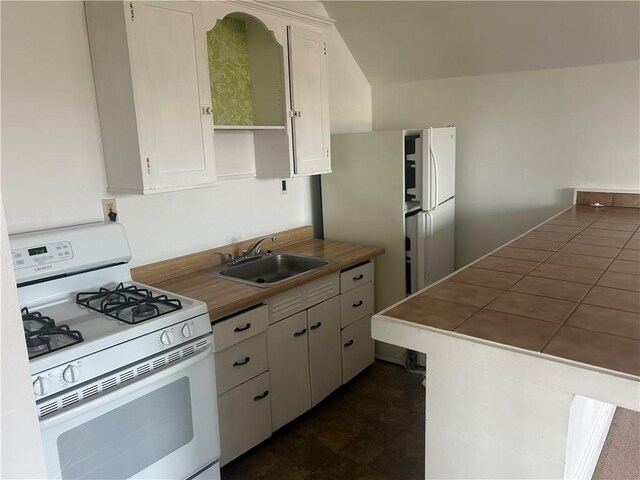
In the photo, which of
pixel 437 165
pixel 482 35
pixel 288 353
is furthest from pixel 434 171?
pixel 288 353

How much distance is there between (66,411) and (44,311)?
1.84 feet

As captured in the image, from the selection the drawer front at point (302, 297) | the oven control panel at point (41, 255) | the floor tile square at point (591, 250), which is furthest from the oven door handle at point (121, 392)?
the floor tile square at point (591, 250)

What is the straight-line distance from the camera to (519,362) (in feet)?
3.74

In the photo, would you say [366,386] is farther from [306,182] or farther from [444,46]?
[444,46]

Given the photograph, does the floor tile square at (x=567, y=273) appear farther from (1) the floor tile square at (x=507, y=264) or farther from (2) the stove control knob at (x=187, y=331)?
(2) the stove control knob at (x=187, y=331)

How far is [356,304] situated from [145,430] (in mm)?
1551

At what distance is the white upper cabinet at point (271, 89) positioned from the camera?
8.74 ft

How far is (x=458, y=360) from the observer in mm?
1239

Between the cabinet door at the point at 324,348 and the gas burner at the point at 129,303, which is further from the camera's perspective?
the cabinet door at the point at 324,348

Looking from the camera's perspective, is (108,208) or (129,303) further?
(108,208)

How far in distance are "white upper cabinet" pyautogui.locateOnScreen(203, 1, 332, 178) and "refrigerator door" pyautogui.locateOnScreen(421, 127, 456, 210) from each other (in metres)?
0.68

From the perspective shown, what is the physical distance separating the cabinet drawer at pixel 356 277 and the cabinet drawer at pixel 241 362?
2.24ft

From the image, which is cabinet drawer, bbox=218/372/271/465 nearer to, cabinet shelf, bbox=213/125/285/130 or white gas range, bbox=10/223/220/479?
white gas range, bbox=10/223/220/479

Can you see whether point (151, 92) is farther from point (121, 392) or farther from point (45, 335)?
point (121, 392)
